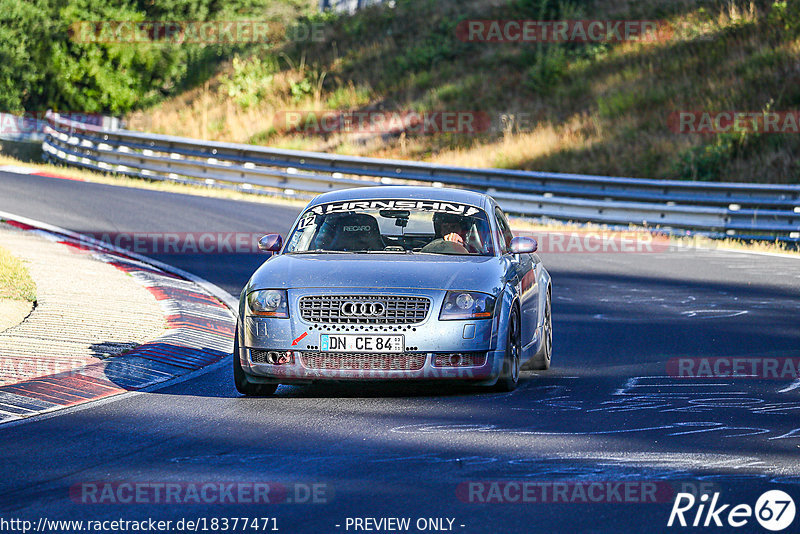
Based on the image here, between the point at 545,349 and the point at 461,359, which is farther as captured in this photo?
the point at 545,349

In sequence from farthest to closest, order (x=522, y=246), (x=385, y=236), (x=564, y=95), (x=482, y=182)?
(x=564, y=95) → (x=482, y=182) → (x=385, y=236) → (x=522, y=246)

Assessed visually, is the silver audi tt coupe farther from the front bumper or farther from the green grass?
the green grass

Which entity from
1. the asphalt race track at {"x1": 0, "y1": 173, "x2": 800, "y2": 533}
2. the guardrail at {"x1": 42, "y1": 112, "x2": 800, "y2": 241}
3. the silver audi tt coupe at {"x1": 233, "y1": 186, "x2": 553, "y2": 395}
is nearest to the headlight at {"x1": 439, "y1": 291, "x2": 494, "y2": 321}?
the silver audi tt coupe at {"x1": 233, "y1": 186, "x2": 553, "y2": 395}

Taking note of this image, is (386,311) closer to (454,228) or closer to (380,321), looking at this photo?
(380,321)

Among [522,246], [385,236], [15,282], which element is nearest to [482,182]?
[15,282]

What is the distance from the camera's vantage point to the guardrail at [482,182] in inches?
862

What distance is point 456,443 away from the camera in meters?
7.30

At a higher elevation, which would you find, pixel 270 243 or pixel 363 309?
pixel 270 243

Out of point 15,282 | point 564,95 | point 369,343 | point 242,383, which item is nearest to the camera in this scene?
point 369,343

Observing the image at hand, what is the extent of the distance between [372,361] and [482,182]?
17.3 m

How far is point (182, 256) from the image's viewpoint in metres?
18.3

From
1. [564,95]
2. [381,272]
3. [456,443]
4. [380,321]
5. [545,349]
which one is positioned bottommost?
[456,443]

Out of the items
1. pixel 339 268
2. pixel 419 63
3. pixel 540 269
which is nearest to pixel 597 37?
pixel 419 63

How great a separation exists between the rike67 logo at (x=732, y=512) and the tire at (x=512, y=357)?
310 cm
